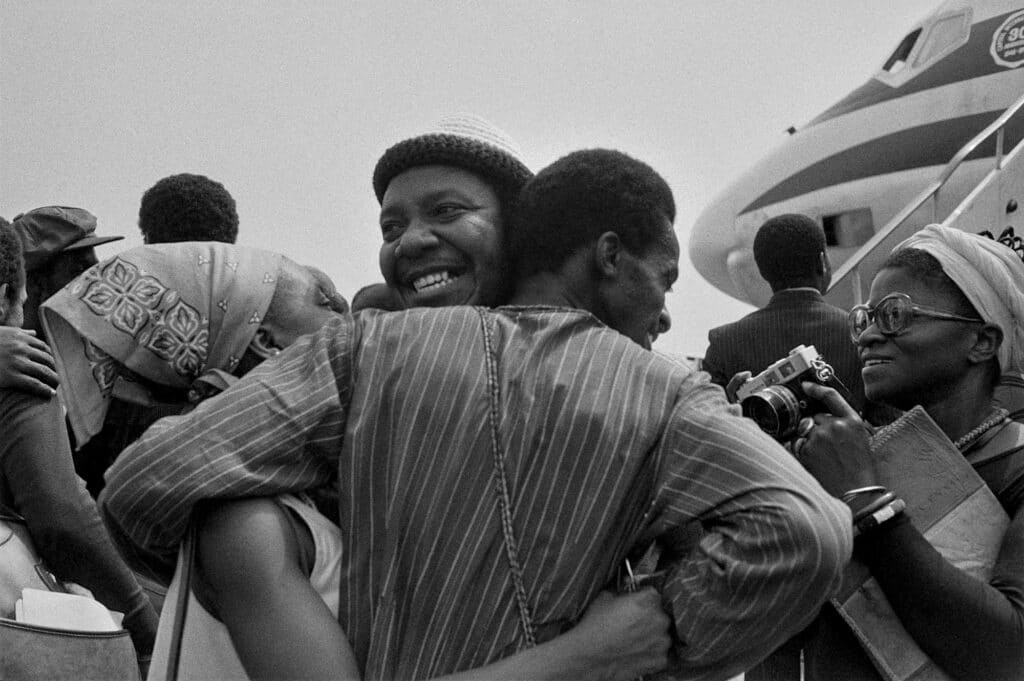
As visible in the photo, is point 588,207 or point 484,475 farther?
point 588,207

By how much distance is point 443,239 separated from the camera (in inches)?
88.8

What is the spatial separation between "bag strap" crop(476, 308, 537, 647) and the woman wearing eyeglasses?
90 cm

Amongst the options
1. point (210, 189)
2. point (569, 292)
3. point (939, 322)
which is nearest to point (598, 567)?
point (569, 292)

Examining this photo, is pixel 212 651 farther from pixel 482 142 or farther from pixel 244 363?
pixel 482 142

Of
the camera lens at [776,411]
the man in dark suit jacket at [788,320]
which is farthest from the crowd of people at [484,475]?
the man in dark suit jacket at [788,320]

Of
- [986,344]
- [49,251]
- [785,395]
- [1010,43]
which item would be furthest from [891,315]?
[1010,43]

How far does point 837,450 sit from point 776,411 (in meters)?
0.15

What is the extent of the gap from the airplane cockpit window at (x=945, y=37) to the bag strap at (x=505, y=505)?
499 inches

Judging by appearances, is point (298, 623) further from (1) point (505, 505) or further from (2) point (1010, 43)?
(2) point (1010, 43)

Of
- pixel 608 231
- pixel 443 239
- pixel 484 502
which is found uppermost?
pixel 608 231

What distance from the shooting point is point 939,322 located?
8.82 feet

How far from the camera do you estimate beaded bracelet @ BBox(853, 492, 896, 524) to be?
2311mm

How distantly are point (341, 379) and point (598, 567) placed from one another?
1.53 ft

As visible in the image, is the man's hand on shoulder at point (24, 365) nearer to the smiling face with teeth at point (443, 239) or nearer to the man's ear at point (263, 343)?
the man's ear at point (263, 343)
